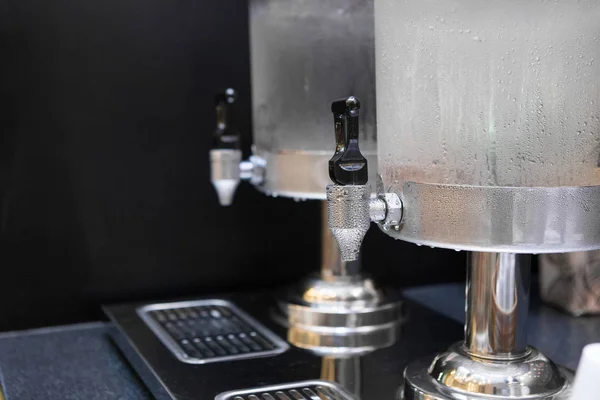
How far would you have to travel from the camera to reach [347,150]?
0.69 metres

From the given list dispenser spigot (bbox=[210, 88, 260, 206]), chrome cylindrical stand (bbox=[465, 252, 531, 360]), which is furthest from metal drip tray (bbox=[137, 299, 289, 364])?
chrome cylindrical stand (bbox=[465, 252, 531, 360])

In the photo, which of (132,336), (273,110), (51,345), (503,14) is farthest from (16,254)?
(503,14)

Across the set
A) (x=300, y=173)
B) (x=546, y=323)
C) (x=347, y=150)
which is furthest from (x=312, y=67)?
(x=546, y=323)

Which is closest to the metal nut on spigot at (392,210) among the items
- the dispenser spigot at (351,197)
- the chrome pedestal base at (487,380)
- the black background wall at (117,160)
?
the dispenser spigot at (351,197)

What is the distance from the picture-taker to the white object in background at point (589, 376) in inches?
20.5

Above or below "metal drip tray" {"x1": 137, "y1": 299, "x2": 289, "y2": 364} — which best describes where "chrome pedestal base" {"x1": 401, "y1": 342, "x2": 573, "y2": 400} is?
above

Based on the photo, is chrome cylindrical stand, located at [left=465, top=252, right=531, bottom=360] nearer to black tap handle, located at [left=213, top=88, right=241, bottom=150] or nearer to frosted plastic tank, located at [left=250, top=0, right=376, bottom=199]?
frosted plastic tank, located at [left=250, top=0, right=376, bottom=199]

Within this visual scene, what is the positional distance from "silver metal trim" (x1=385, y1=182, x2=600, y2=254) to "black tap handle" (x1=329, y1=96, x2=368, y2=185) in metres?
0.08

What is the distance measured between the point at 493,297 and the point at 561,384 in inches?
4.1

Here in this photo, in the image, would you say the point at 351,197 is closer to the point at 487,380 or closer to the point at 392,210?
the point at 392,210

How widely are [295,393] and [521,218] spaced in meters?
0.31

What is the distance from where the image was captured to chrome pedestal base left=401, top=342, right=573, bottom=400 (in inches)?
28.0

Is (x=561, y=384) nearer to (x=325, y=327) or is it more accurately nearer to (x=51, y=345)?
(x=325, y=327)

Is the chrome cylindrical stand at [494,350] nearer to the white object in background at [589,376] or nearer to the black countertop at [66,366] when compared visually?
the white object in background at [589,376]
